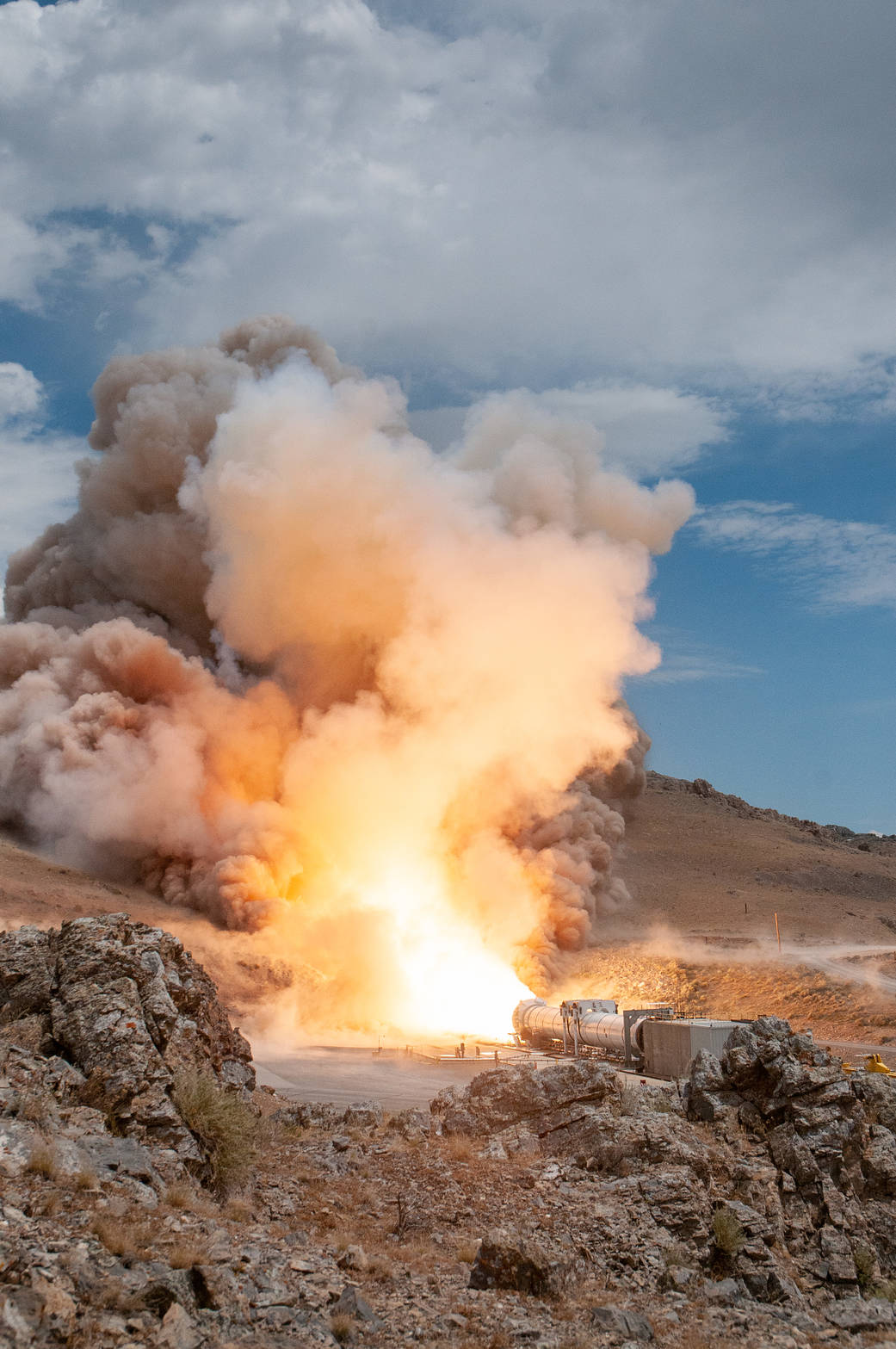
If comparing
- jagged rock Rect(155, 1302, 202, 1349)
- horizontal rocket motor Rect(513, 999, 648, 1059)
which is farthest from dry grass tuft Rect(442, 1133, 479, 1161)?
horizontal rocket motor Rect(513, 999, 648, 1059)

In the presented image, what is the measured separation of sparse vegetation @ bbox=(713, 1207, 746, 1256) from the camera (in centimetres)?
1392

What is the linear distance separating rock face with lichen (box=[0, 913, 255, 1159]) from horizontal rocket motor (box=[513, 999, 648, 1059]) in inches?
782

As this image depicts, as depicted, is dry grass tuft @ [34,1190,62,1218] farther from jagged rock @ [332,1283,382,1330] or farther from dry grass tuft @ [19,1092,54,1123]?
jagged rock @ [332,1283,382,1330]

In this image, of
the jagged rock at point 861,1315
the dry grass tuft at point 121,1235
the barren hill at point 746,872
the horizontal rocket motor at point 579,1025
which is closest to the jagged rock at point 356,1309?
the dry grass tuft at point 121,1235

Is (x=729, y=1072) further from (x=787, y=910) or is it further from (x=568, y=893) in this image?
(x=787, y=910)

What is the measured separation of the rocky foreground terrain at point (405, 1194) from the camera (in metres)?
9.96

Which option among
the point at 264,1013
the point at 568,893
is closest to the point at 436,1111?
the point at 264,1013

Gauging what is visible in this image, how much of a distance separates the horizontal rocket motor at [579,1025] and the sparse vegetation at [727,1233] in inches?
757

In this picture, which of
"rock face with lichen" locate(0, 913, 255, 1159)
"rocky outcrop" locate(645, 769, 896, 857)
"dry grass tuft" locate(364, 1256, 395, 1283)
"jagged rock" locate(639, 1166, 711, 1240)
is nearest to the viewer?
"dry grass tuft" locate(364, 1256, 395, 1283)

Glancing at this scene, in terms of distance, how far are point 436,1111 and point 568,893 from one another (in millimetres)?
38915

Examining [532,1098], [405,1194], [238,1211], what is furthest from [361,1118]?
[238,1211]

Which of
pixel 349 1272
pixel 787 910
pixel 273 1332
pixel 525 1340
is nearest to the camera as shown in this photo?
pixel 273 1332

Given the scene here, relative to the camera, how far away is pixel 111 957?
15.4 m

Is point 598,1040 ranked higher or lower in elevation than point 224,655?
lower
